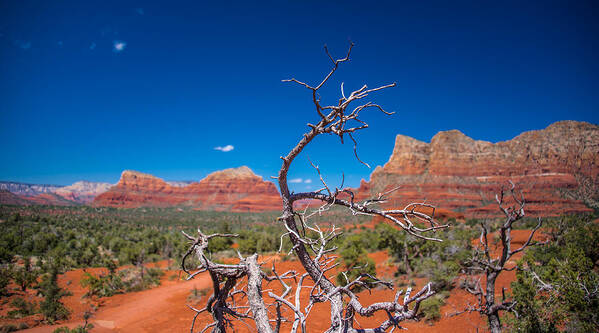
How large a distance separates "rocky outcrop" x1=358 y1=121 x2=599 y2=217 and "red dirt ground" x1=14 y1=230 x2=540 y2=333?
1701 inches

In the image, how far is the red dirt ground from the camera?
350 inches

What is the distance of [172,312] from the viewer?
36.9 ft

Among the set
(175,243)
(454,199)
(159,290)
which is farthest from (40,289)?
(454,199)

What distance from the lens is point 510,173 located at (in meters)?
78.2

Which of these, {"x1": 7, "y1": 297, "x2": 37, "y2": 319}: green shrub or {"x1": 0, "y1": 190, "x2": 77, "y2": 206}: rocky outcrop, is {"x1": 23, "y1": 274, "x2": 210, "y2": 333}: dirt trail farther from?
{"x1": 0, "y1": 190, "x2": 77, "y2": 206}: rocky outcrop

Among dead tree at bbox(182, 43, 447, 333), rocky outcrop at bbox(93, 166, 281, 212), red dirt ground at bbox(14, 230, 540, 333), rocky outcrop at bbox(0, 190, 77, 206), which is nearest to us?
Result: dead tree at bbox(182, 43, 447, 333)

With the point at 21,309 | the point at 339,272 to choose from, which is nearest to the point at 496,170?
the point at 339,272

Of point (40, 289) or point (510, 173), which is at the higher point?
point (510, 173)

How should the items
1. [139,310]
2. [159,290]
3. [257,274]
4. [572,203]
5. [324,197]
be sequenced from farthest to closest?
[572,203] < [159,290] < [139,310] < [324,197] < [257,274]

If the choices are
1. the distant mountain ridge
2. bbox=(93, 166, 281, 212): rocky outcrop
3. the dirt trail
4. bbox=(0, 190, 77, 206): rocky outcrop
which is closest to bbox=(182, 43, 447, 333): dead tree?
the dirt trail

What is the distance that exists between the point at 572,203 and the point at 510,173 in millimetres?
31427

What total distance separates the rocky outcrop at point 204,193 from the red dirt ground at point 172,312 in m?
107

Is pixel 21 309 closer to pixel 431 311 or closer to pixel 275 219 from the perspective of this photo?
pixel 275 219

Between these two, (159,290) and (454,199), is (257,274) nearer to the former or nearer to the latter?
(159,290)
